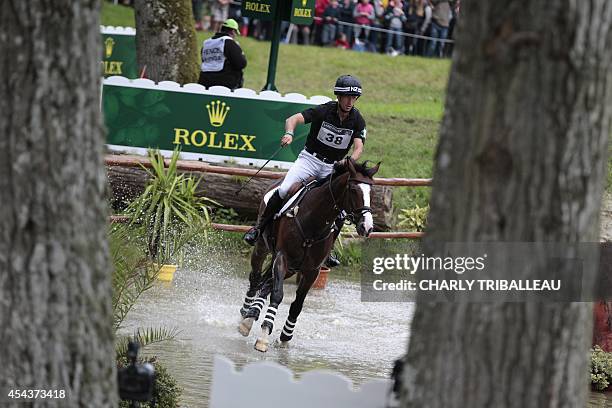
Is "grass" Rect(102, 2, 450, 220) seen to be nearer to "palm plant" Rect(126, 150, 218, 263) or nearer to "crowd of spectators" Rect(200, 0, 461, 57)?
"crowd of spectators" Rect(200, 0, 461, 57)

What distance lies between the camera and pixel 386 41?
31.4m

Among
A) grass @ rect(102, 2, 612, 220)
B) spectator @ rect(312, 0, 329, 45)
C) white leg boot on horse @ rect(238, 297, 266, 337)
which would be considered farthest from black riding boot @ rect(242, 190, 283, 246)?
spectator @ rect(312, 0, 329, 45)

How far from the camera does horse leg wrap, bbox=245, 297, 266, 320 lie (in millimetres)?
11773

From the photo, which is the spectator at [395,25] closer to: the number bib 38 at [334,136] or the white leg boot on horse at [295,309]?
the number bib 38 at [334,136]

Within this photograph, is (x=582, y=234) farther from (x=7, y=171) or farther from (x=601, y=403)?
(x=601, y=403)

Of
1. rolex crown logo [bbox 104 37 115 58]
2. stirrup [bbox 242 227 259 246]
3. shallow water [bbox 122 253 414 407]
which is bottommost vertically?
shallow water [bbox 122 253 414 407]

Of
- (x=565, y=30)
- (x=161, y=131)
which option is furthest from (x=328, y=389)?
(x=161, y=131)

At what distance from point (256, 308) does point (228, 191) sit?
461cm

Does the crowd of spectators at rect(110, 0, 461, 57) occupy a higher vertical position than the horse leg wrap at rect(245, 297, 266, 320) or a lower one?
higher

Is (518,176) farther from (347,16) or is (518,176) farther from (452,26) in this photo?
(452,26)

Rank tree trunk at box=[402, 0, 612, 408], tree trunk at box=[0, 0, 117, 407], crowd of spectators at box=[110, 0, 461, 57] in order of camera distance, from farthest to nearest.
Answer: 1. crowd of spectators at box=[110, 0, 461, 57]
2. tree trunk at box=[0, 0, 117, 407]
3. tree trunk at box=[402, 0, 612, 408]

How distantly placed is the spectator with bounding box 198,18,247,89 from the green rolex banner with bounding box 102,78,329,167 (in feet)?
2.98

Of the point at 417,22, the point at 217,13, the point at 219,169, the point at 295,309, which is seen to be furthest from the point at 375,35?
the point at 295,309

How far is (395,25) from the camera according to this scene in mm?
31141
